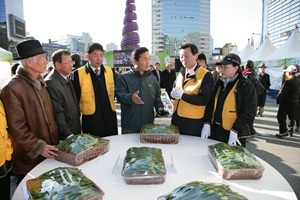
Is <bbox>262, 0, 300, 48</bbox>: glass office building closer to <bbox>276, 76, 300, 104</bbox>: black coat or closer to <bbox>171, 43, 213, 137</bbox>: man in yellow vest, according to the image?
<bbox>276, 76, 300, 104</bbox>: black coat

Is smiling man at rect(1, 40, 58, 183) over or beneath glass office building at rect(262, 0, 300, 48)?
beneath

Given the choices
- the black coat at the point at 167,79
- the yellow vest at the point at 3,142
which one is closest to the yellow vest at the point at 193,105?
the yellow vest at the point at 3,142

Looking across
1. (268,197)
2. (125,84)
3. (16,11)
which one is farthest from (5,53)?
(16,11)

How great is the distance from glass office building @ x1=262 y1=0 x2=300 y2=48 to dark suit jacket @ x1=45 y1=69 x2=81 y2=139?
34.0 metres

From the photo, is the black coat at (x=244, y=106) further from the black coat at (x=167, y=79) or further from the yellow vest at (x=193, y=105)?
the black coat at (x=167, y=79)

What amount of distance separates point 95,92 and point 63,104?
45 centimetres

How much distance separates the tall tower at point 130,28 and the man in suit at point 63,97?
24.9m

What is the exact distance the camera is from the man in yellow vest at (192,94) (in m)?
2.23

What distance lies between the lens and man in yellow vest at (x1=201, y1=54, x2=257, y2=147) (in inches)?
81.0

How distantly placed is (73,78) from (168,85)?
6559 mm

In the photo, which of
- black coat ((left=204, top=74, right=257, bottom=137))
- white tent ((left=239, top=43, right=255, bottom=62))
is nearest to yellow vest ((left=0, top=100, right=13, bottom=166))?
black coat ((left=204, top=74, right=257, bottom=137))

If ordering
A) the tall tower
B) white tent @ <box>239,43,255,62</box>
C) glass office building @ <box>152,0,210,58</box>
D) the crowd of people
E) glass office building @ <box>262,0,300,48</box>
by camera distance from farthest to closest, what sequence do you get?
glass office building @ <box>152,0,210,58</box>, glass office building @ <box>262,0,300,48</box>, the tall tower, white tent @ <box>239,43,255,62</box>, the crowd of people

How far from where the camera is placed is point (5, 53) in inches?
240

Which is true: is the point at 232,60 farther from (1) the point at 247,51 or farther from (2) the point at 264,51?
(1) the point at 247,51
